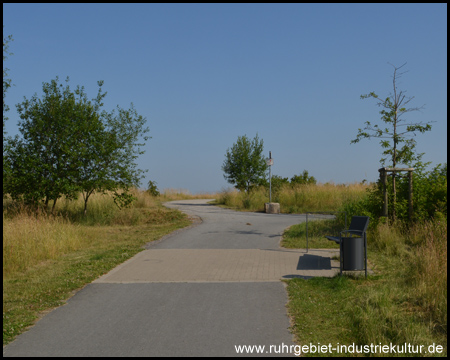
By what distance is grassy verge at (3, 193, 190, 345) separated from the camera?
663 cm

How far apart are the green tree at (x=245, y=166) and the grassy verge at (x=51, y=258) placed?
21287 mm

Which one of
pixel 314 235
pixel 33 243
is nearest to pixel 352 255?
pixel 314 235

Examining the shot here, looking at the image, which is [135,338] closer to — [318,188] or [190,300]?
[190,300]

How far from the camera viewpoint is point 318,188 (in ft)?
95.1

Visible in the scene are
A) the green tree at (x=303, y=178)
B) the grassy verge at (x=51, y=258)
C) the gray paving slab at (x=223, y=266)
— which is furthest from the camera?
the green tree at (x=303, y=178)

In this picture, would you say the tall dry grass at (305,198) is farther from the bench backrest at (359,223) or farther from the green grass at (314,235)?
the bench backrest at (359,223)

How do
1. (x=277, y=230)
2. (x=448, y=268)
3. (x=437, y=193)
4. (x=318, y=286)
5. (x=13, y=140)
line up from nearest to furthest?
(x=448, y=268) → (x=318, y=286) → (x=437, y=193) → (x=277, y=230) → (x=13, y=140)

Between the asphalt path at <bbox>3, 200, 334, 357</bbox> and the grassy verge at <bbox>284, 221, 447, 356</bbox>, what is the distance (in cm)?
33

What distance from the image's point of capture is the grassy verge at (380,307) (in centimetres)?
496

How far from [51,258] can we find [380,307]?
8106 millimetres

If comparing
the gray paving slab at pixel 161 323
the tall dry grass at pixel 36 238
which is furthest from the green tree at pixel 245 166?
the gray paving slab at pixel 161 323

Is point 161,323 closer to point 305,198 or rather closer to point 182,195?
point 305,198

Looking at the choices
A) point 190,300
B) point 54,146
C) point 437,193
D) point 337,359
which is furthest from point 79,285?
point 54,146

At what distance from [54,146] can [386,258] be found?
550 inches
